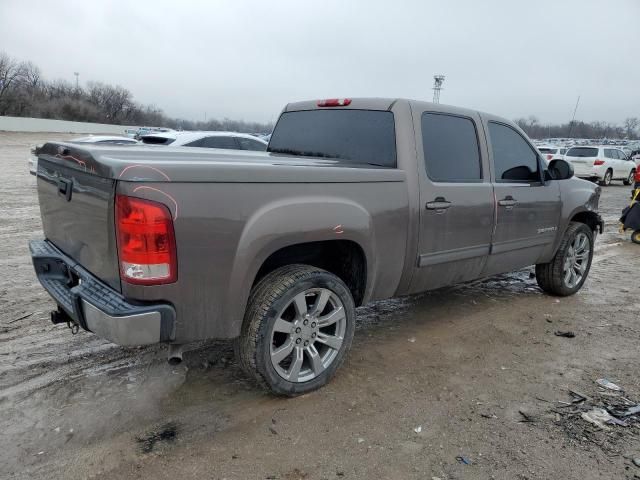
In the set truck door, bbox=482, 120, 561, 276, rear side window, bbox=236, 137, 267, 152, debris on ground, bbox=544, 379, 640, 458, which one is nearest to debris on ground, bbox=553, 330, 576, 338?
truck door, bbox=482, 120, 561, 276

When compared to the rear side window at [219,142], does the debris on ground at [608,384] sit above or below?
below

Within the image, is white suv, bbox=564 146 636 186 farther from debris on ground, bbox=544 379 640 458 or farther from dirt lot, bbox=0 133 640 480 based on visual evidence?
debris on ground, bbox=544 379 640 458

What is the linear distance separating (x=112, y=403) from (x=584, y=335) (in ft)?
13.1

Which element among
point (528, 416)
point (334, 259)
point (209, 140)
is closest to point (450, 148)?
point (334, 259)

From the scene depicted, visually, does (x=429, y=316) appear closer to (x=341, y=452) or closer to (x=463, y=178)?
(x=463, y=178)

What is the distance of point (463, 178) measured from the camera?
160 inches

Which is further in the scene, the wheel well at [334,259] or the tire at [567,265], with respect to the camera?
the tire at [567,265]

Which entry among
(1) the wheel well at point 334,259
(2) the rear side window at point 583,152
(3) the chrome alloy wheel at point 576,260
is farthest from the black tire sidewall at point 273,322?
(2) the rear side window at point 583,152

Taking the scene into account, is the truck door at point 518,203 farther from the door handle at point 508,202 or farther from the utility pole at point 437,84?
the utility pole at point 437,84

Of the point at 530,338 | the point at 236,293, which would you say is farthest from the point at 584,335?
the point at 236,293

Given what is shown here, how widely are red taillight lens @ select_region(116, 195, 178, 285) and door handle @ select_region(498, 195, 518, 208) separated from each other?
300 centimetres

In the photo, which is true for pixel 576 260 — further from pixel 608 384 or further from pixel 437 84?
pixel 437 84

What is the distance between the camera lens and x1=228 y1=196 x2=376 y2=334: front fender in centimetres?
269

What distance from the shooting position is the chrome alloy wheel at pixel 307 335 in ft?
10.0
